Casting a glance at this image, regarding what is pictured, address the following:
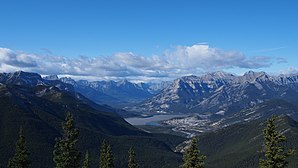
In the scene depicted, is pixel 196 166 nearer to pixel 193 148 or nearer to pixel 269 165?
pixel 193 148

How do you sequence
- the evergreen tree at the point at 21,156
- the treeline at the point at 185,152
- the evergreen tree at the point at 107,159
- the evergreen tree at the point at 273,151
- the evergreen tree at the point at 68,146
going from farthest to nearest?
the evergreen tree at the point at 107,159 → the evergreen tree at the point at 21,156 → the evergreen tree at the point at 68,146 → the treeline at the point at 185,152 → the evergreen tree at the point at 273,151

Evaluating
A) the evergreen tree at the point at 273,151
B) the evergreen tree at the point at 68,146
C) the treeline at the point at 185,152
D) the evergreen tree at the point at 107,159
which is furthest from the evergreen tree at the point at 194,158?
the evergreen tree at the point at 107,159

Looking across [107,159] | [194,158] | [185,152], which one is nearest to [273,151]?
[194,158]

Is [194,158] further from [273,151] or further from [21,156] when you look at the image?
[21,156]

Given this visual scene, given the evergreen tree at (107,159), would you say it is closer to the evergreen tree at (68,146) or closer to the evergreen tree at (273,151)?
the evergreen tree at (68,146)

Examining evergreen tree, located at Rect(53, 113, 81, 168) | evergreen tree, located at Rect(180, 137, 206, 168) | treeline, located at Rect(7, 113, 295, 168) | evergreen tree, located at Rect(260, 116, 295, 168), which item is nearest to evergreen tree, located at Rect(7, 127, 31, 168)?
treeline, located at Rect(7, 113, 295, 168)

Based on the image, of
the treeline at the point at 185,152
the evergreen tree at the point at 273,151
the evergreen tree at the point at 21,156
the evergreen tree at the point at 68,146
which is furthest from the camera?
the evergreen tree at the point at 21,156

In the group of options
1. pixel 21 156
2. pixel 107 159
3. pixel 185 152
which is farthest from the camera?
pixel 107 159

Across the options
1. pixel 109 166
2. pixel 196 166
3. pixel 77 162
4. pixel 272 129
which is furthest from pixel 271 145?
pixel 109 166
